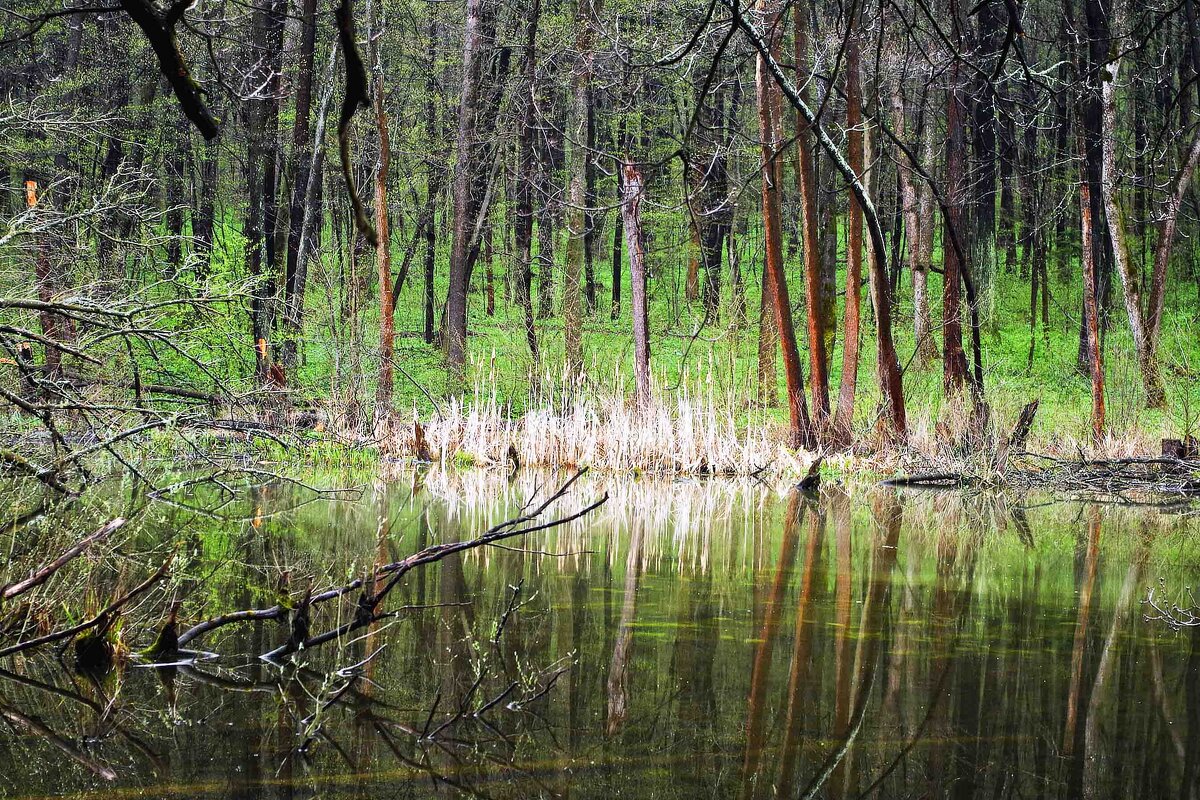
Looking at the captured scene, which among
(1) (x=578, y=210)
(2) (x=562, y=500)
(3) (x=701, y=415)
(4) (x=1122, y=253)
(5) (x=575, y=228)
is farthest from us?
(5) (x=575, y=228)

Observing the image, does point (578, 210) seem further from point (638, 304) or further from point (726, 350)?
point (726, 350)

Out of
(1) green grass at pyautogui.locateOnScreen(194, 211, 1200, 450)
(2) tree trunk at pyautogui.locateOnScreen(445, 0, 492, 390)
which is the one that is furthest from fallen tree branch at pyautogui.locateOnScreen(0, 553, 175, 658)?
(2) tree trunk at pyautogui.locateOnScreen(445, 0, 492, 390)

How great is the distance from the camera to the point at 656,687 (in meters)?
3.84

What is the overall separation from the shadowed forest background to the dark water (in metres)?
1.36

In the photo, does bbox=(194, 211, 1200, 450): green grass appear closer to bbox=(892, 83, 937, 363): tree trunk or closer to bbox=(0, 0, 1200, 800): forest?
bbox=(0, 0, 1200, 800): forest

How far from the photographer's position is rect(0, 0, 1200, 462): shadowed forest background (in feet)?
30.9

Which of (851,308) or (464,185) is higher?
(464,185)

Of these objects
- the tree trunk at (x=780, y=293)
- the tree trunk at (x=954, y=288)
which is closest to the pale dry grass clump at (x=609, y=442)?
the tree trunk at (x=780, y=293)

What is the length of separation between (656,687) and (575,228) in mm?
13420

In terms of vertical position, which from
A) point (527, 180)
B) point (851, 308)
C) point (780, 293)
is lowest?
point (851, 308)

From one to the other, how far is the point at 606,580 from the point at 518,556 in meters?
0.96

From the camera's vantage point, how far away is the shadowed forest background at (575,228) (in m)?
9.42

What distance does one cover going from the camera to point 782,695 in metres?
3.80

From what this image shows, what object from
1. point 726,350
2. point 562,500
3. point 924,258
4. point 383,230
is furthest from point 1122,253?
point 383,230
